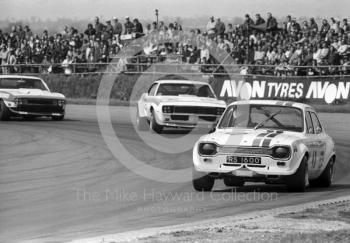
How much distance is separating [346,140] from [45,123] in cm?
820

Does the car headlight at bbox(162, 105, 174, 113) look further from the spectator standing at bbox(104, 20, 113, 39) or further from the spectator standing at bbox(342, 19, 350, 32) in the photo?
the spectator standing at bbox(104, 20, 113, 39)

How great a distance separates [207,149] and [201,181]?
1.41 ft

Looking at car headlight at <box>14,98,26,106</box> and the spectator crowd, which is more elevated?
the spectator crowd

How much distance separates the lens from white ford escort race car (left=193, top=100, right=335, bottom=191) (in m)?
10.5

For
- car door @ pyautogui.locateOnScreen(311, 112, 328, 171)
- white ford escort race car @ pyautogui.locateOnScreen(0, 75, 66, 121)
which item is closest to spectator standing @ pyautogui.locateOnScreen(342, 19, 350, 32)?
white ford escort race car @ pyautogui.locateOnScreen(0, 75, 66, 121)

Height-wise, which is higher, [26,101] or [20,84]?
[20,84]

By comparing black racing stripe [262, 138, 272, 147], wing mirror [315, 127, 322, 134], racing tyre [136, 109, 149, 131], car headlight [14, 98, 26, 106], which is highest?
black racing stripe [262, 138, 272, 147]

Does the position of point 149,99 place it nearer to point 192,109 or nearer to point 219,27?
point 192,109

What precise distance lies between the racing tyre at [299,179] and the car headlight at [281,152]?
259 mm

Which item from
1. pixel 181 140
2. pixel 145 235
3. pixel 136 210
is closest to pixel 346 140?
pixel 181 140

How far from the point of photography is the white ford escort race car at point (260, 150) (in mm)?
10516

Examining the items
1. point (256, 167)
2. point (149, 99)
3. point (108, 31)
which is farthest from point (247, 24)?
point (256, 167)

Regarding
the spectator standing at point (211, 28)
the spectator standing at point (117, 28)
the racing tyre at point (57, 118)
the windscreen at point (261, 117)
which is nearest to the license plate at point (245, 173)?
the windscreen at point (261, 117)

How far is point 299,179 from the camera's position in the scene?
34.9 ft
